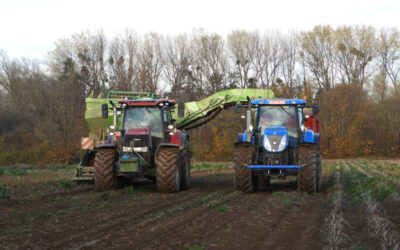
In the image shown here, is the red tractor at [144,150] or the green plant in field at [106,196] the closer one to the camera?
the green plant in field at [106,196]

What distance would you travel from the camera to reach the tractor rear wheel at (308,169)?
1174cm

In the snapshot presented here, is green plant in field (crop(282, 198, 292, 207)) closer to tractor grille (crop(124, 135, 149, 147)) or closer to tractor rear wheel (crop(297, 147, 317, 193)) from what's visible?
tractor rear wheel (crop(297, 147, 317, 193))

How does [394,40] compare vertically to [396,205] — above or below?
above

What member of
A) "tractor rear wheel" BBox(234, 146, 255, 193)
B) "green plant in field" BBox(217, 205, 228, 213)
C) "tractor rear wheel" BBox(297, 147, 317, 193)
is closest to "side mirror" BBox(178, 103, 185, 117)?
"tractor rear wheel" BBox(234, 146, 255, 193)

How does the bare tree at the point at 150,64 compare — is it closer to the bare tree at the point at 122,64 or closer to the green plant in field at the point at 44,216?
the bare tree at the point at 122,64

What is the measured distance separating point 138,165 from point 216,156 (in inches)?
1094

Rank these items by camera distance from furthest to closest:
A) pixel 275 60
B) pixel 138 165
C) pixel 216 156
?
pixel 275 60
pixel 216 156
pixel 138 165

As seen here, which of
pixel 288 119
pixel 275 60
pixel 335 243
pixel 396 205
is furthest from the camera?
pixel 275 60

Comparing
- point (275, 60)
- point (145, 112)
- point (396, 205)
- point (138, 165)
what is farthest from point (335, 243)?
point (275, 60)

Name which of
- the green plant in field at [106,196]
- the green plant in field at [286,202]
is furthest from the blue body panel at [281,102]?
the green plant in field at [106,196]

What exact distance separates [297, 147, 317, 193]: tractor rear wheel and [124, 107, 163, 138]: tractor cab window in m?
3.78

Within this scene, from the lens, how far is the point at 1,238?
6.38 m

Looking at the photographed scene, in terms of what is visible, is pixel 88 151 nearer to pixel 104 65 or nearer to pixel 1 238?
pixel 1 238

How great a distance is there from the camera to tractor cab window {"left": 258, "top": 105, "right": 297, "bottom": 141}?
13.0 meters
